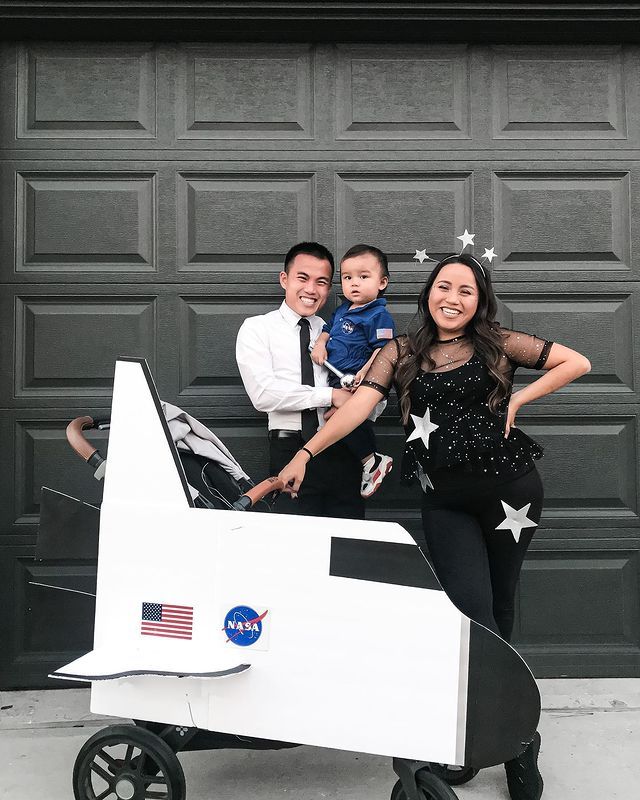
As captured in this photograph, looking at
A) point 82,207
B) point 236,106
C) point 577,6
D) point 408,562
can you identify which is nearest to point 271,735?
point 408,562

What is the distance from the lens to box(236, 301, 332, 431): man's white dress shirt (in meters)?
3.18

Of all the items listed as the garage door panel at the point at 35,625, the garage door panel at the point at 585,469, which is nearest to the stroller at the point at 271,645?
the garage door panel at the point at 35,625

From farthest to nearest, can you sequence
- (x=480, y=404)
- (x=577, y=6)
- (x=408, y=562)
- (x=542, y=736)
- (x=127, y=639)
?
1. (x=577, y=6)
2. (x=542, y=736)
3. (x=480, y=404)
4. (x=127, y=639)
5. (x=408, y=562)

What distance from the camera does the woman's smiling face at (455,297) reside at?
2699 millimetres

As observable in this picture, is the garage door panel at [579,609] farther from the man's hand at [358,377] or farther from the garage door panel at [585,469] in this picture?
the man's hand at [358,377]

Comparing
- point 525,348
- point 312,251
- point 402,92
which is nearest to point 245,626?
point 525,348

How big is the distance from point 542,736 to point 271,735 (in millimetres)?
1490

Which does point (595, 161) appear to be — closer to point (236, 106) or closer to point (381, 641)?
point (236, 106)

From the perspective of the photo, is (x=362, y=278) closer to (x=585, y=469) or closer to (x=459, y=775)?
(x=585, y=469)

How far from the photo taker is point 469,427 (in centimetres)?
267

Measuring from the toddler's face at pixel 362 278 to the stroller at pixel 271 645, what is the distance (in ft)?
4.07

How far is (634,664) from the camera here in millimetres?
3805

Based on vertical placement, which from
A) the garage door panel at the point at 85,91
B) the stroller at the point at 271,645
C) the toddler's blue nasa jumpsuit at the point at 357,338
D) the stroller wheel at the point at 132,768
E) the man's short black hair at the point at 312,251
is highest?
the garage door panel at the point at 85,91

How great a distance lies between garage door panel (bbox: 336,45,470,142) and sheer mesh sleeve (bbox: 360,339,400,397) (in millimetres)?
1582
